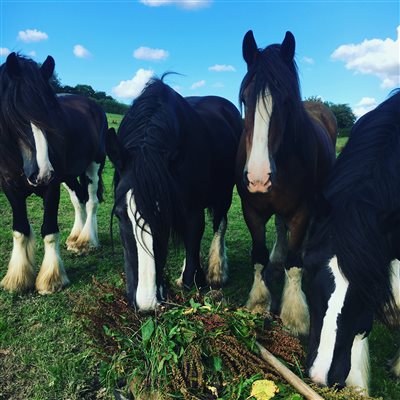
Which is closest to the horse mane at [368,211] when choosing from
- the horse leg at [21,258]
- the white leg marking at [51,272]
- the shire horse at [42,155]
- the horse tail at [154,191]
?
the horse tail at [154,191]

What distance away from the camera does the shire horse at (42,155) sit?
3.78 meters

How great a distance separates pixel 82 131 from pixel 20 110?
168cm

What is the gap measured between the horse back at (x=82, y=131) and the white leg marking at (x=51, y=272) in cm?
96

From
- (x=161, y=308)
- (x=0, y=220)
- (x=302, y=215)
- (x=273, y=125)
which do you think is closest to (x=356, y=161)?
(x=273, y=125)

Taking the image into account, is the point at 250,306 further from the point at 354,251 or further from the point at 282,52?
the point at 282,52

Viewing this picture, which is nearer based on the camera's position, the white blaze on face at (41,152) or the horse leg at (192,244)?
the white blaze on face at (41,152)

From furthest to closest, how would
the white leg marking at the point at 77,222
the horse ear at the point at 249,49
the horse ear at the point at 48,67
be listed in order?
the white leg marking at the point at 77,222, the horse ear at the point at 48,67, the horse ear at the point at 249,49

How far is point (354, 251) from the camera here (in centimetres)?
227

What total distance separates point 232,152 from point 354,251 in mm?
2662

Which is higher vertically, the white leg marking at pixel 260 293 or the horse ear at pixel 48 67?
the horse ear at pixel 48 67

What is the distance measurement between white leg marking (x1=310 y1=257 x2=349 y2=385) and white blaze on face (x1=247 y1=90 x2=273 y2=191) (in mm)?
850

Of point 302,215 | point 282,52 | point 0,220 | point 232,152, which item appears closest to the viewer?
point 282,52

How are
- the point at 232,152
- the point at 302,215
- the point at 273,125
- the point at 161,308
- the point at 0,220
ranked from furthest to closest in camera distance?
the point at 0,220
the point at 232,152
the point at 302,215
the point at 273,125
the point at 161,308

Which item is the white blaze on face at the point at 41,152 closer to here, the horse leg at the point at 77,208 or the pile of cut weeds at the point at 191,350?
the pile of cut weeds at the point at 191,350
